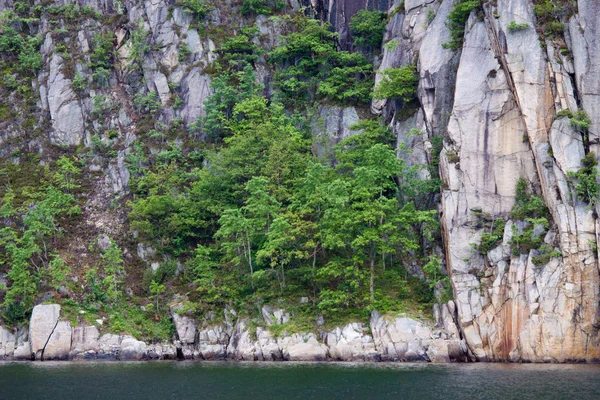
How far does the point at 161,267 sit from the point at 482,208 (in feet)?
74.2

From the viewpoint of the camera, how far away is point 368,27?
56438 millimetres

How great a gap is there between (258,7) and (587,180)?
117 feet

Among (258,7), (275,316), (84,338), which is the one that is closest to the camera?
(275,316)

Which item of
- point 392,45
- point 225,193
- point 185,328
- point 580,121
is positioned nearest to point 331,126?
point 392,45

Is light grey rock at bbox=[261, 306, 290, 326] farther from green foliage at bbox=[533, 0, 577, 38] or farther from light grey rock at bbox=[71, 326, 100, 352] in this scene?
green foliage at bbox=[533, 0, 577, 38]

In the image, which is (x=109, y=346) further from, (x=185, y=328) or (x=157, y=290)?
(x=157, y=290)

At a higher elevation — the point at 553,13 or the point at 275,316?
the point at 553,13

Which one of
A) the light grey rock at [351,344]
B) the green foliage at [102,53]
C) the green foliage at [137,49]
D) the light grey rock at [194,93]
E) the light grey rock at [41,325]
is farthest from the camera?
the green foliage at [102,53]

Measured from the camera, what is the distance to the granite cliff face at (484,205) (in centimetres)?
3678

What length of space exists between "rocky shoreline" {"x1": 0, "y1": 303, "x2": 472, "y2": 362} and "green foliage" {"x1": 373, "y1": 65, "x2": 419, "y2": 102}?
54.2ft

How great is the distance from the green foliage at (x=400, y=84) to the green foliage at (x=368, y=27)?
27.0 feet

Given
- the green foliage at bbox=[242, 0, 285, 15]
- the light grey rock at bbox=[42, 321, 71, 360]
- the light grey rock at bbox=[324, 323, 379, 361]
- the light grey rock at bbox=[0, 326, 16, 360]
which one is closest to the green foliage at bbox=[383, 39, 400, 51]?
the green foliage at bbox=[242, 0, 285, 15]

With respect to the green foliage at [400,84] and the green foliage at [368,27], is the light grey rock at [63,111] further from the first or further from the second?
the green foliage at [400,84]

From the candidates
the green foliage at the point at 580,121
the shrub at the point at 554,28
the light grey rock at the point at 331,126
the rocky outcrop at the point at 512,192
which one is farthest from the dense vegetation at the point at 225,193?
the shrub at the point at 554,28
